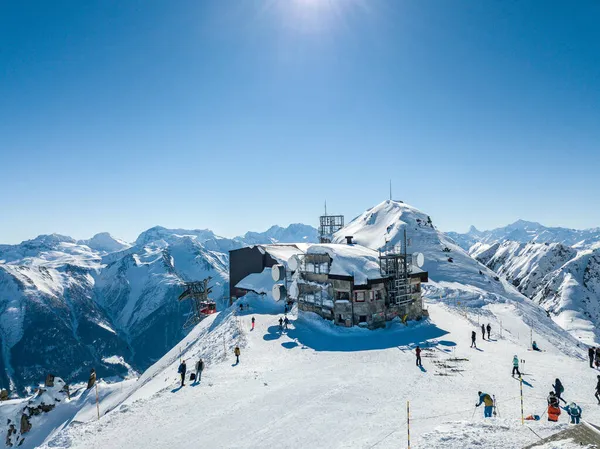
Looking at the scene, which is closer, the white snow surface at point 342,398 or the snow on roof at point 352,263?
the white snow surface at point 342,398

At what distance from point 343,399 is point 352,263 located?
22.5 metres

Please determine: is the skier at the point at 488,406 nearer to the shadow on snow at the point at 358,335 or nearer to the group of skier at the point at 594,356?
the shadow on snow at the point at 358,335

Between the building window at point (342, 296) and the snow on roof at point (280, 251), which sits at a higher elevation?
the snow on roof at point (280, 251)

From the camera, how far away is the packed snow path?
1645 cm

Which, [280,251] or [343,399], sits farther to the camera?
[280,251]

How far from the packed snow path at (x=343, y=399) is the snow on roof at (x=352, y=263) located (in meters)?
6.90

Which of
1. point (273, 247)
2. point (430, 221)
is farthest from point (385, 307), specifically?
point (430, 221)

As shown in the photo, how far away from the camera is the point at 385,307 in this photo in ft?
136

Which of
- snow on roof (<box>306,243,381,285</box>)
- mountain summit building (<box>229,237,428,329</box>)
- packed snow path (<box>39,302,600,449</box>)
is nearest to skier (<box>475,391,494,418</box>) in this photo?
packed snow path (<box>39,302,600,449</box>)

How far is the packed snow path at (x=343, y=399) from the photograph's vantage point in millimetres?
16453

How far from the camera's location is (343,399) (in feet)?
69.4

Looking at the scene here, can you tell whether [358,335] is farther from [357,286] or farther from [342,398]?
[342,398]

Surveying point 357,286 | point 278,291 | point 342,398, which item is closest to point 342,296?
point 357,286

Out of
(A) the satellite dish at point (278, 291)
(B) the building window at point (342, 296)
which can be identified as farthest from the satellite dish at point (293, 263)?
(B) the building window at point (342, 296)
